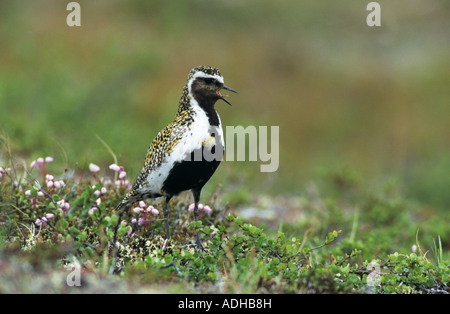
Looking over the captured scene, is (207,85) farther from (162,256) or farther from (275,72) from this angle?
(275,72)

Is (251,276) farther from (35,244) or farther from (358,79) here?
(358,79)

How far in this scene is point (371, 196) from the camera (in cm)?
1068

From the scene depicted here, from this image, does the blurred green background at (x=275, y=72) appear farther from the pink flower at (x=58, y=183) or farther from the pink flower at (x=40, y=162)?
the pink flower at (x=58, y=183)

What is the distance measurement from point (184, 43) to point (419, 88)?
33.6 feet

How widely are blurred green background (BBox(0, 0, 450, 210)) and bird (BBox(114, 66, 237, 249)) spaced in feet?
29.0

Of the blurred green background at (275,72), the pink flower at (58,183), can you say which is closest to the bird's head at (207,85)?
the pink flower at (58,183)

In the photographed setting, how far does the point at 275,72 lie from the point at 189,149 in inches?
755

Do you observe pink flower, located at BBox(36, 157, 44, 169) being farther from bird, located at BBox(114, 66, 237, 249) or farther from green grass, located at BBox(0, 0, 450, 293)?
bird, located at BBox(114, 66, 237, 249)

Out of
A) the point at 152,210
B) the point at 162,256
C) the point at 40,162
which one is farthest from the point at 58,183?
the point at 162,256

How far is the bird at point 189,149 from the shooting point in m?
5.16

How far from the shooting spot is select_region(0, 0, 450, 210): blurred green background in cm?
1761

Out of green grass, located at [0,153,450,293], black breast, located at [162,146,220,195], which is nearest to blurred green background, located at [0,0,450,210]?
green grass, located at [0,153,450,293]

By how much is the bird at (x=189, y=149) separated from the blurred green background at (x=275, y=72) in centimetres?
883

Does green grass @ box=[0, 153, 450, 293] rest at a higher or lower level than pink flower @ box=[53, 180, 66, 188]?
lower
